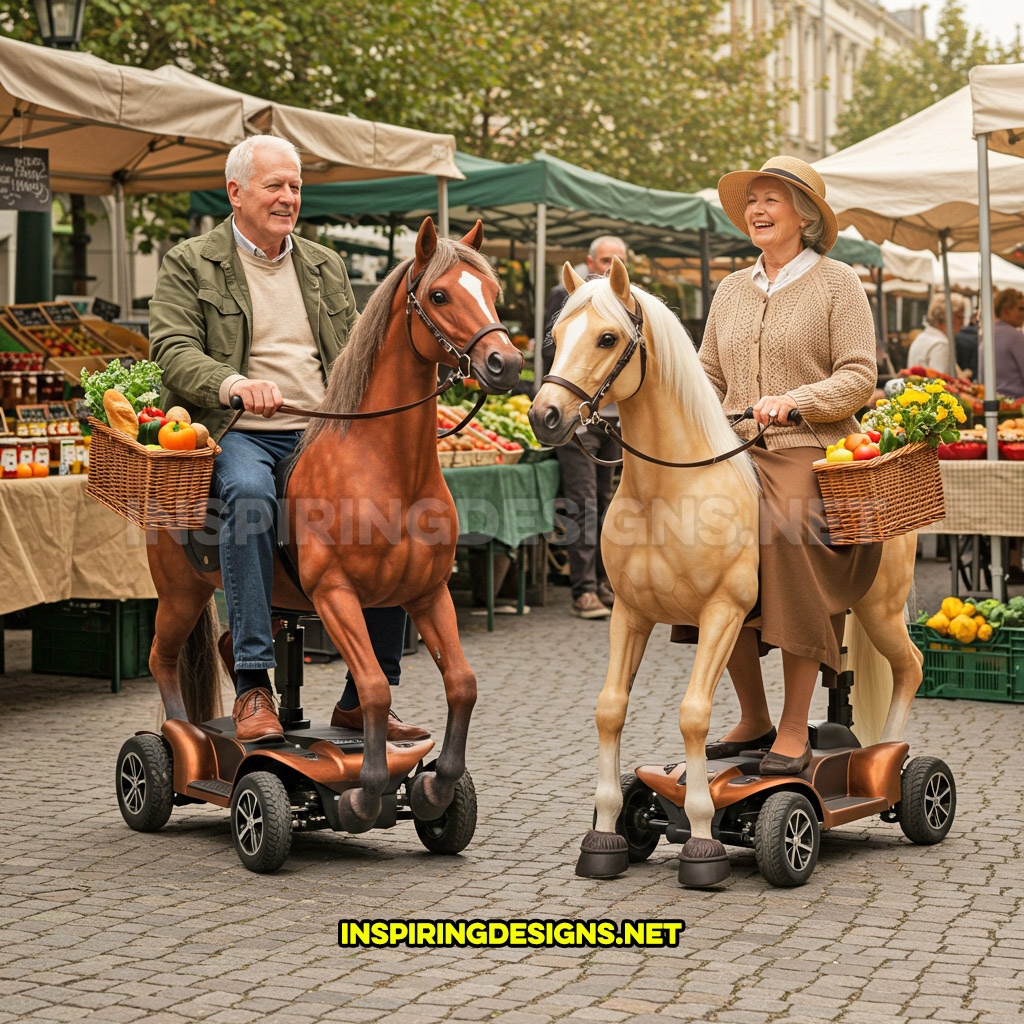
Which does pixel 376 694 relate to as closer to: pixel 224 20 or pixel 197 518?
pixel 197 518

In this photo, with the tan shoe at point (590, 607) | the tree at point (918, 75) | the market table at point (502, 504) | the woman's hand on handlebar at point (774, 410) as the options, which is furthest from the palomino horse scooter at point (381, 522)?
the tree at point (918, 75)

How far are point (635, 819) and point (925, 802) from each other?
1.08m

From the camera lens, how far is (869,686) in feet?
19.0

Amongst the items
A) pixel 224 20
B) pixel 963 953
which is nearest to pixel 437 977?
pixel 963 953

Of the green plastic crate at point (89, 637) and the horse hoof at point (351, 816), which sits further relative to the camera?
the green plastic crate at point (89, 637)

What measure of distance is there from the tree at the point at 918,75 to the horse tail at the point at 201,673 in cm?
3753

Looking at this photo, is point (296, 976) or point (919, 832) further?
point (919, 832)

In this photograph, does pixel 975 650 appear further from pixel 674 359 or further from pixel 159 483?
pixel 159 483

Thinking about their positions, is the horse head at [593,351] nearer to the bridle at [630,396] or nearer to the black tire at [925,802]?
the bridle at [630,396]

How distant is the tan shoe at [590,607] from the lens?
11.5m

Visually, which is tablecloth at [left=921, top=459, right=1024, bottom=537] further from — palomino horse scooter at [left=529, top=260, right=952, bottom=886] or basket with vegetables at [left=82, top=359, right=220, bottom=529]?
basket with vegetables at [left=82, top=359, right=220, bottom=529]

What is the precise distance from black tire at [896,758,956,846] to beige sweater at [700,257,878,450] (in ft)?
4.15

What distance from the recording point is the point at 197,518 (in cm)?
525

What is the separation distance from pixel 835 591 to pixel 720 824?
2.90 feet
